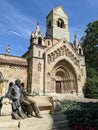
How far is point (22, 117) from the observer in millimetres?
7297

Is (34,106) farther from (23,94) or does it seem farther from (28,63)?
(28,63)

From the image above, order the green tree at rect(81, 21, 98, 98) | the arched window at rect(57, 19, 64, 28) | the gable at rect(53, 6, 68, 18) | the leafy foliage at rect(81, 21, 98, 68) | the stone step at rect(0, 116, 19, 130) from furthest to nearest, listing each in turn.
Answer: the leafy foliage at rect(81, 21, 98, 68), the green tree at rect(81, 21, 98, 98), the gable at rect(53, 6, 68, 18), the arched window at rect(57, 19, 64, 28), the stone step at rect(0, 116, 19, 130)

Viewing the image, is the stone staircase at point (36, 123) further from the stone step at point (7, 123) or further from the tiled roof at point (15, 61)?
the tiled roof at point (15, 61)

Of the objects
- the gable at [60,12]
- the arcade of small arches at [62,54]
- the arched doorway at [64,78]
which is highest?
the gable at [60,12]

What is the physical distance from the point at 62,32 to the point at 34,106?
28.5m

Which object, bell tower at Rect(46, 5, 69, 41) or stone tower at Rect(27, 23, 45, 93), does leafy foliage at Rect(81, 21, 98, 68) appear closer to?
bell tower at Rect(46, 5, 69, 41)

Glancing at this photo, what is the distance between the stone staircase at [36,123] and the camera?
6680mm

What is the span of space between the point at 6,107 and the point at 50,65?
20.9 metres

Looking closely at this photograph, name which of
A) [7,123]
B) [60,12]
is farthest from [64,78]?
[7,123]

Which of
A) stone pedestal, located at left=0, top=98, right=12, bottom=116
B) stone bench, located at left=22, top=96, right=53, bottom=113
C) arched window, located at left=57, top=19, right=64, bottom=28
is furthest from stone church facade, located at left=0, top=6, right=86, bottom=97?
stone pedestal, located at left=0, top=98, right=12, bottom=116

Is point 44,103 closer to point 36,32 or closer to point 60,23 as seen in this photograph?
point 36,32

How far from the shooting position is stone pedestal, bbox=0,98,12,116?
7.04 meters

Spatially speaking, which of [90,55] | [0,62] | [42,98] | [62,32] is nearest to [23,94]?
[42,98]

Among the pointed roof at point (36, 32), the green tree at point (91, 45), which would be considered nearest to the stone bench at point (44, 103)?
the pointed roof at point (36, 32)
